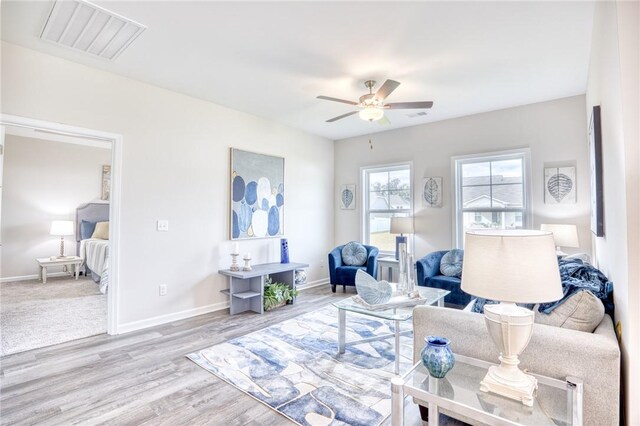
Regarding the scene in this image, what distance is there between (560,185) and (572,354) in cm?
334

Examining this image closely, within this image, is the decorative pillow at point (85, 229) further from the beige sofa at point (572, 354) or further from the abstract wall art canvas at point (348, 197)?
the beige sofa at point (572, 354)

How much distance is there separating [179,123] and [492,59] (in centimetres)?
354

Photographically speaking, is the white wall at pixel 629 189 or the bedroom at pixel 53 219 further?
the bedroom at pixel 53 219

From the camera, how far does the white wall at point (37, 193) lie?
5.84m

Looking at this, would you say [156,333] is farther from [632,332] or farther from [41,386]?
[632,332]

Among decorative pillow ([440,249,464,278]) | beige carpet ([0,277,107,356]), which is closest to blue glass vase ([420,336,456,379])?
decorative pillow ([440,249,464,278])

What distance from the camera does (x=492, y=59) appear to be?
3031mm

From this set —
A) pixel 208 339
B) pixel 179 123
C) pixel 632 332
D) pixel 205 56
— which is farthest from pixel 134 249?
pixel 632 332

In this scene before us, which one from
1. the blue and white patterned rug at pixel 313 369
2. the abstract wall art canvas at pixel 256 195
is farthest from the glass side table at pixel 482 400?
the abstract wall art canvas at pixel 256 195

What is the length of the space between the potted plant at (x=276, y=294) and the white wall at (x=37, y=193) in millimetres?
4962

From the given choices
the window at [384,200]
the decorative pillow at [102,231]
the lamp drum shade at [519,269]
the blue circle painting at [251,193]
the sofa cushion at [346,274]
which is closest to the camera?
the lamp drum shade at [519,269]

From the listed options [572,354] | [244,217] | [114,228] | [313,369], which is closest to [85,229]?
[114,228]

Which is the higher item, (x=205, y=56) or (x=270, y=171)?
(x=205, y=56)

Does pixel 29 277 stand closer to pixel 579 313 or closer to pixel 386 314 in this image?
pixel 386 314
